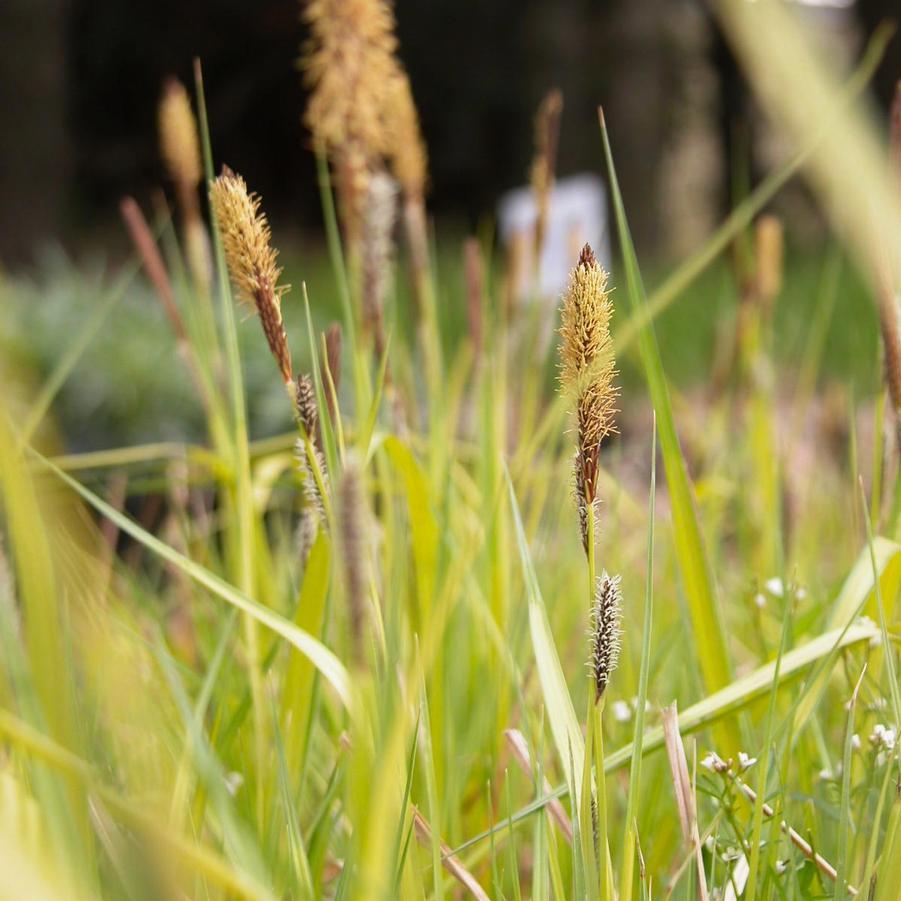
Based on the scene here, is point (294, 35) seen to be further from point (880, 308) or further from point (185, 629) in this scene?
point (880, 308)

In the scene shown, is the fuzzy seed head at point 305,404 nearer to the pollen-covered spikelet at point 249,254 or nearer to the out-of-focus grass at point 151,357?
the pollen-covered spikelet at point 249,254

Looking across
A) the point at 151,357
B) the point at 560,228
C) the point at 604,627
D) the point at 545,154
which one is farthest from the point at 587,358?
the point at 151,357

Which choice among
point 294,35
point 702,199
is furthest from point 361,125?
point 702,199

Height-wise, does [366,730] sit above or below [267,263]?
below

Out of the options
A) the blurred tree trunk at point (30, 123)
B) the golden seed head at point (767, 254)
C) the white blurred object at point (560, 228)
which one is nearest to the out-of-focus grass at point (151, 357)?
the white blurred object at point (560, 228)

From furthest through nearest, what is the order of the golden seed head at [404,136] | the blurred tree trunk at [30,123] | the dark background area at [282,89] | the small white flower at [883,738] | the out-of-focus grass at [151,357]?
the dark background area at [282,89], the blurred tree trunk at [30,123], the out-of-focus grass at [151,357], the golden seed head at [404,136], the small white flower at [883,738]

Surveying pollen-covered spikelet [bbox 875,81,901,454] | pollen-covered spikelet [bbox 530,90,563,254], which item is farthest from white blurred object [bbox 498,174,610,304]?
pollen-covered spikelet [bbox 875,81,901,454]

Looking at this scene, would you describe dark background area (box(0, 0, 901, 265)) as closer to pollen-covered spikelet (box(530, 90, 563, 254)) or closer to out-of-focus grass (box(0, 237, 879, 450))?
out-of-focus grass (box(0, 237, 879, 450))
